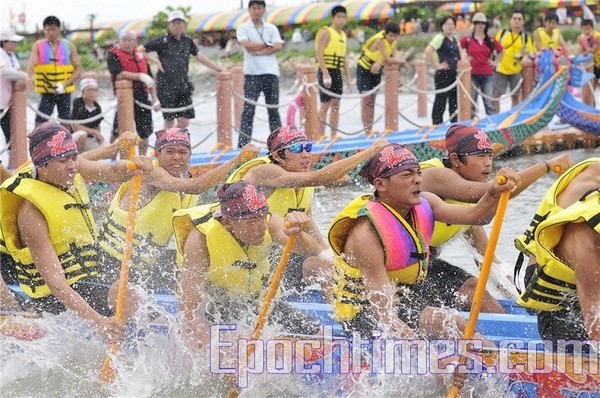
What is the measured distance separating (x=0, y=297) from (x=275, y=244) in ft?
4.82

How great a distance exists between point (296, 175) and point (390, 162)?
1189 mm

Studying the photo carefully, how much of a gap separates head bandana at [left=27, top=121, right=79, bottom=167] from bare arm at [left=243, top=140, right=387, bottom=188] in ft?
3.15

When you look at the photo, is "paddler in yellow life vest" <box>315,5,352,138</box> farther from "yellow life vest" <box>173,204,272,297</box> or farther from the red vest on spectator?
"yellow life vest" <box>173,204,272,297</box>

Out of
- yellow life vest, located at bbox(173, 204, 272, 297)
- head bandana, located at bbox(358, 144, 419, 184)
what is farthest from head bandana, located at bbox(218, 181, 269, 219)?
head bandana, located at bbox(358, 144, 419, 184)

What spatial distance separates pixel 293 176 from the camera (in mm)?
5414

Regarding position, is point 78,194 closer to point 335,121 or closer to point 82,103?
point 82,103

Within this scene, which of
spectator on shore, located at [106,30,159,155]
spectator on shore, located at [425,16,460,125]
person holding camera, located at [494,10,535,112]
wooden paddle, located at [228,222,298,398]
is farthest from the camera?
person holding camera, located at [494,10,535,112]

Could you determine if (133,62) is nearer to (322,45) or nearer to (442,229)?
(322,45)

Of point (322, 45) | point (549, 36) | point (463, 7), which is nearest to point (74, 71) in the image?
point (322, 45)

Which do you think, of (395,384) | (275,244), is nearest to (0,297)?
(275,244)

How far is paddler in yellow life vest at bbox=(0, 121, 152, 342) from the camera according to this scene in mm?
4785

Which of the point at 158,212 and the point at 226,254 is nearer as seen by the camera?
the point at 226,254

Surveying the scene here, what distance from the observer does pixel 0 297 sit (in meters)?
5.24

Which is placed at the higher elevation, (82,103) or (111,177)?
(111,177)
